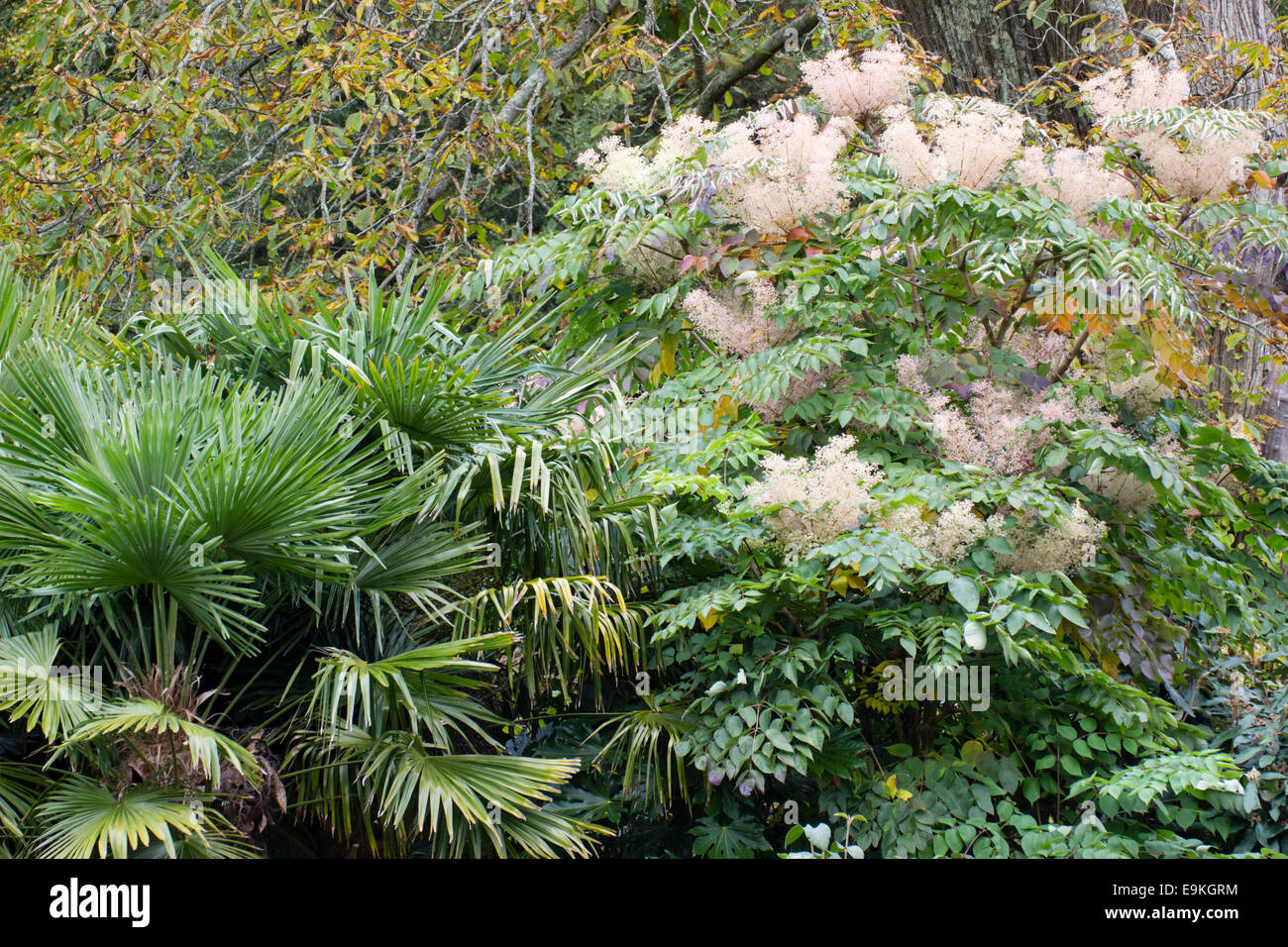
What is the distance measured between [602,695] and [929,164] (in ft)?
7.92

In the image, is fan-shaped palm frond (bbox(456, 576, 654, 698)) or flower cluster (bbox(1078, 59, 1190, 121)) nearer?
fan-shaped palm frond (bbox(456, 576, 654, 698))

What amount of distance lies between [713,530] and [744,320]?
3.06ft

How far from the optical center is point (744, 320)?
14.6 ft

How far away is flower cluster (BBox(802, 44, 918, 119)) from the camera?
15.3 feet

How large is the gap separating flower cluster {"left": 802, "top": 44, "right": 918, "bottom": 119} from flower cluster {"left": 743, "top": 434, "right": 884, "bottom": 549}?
1736 millimetres

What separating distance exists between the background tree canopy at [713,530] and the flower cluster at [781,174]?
21mm

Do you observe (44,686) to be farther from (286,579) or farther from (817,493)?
(817,493)

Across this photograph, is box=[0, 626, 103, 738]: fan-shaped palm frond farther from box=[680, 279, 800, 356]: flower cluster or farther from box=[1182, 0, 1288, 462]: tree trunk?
box=[1182, 0, 1288, 462]: tree trunk

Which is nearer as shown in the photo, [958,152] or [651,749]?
[651,749]

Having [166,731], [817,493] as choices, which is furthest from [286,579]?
[817,493]

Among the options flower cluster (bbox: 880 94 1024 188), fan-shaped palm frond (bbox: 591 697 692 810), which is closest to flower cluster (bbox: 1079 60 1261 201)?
flower cluster (bbox: 880 94 1024 188)

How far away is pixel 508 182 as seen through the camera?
9758 mm
